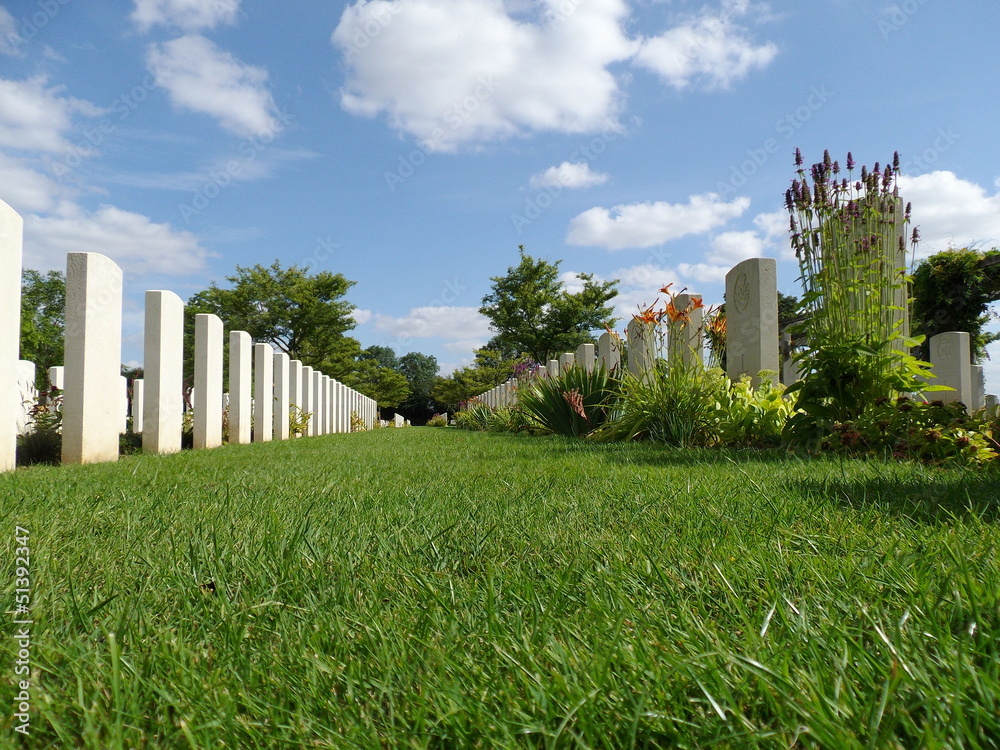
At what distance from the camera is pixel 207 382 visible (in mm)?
7680

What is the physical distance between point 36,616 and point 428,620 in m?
0.78

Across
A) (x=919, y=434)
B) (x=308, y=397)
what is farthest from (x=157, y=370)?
(x=308, y=397)

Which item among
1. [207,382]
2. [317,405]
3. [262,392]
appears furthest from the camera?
[317,405]

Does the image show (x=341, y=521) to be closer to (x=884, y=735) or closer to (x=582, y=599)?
(x=582, y=599)

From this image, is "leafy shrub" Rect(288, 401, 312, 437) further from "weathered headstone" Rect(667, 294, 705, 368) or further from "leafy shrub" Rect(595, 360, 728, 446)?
"weathered headstone" Rect(667, 294, 705, 368)

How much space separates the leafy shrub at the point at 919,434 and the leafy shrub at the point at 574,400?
13.1 feet

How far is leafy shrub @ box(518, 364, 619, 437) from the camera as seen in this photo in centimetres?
858

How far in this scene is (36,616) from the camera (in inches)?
47.4

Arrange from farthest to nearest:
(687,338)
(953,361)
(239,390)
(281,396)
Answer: (281,396) → (239,390) → (953,361) → (687,338)

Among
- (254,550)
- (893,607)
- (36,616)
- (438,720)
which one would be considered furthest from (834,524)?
(36,616)

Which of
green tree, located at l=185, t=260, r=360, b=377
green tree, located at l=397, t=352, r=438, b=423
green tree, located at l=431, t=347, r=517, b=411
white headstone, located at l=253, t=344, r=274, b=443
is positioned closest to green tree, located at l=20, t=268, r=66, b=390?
green tree, located at l=185, t=260, r=360, b=377

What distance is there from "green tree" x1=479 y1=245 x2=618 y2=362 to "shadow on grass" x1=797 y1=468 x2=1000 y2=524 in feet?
95.9

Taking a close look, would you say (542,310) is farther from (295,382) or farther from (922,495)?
(922,495)

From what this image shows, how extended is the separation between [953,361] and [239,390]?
1052cm
